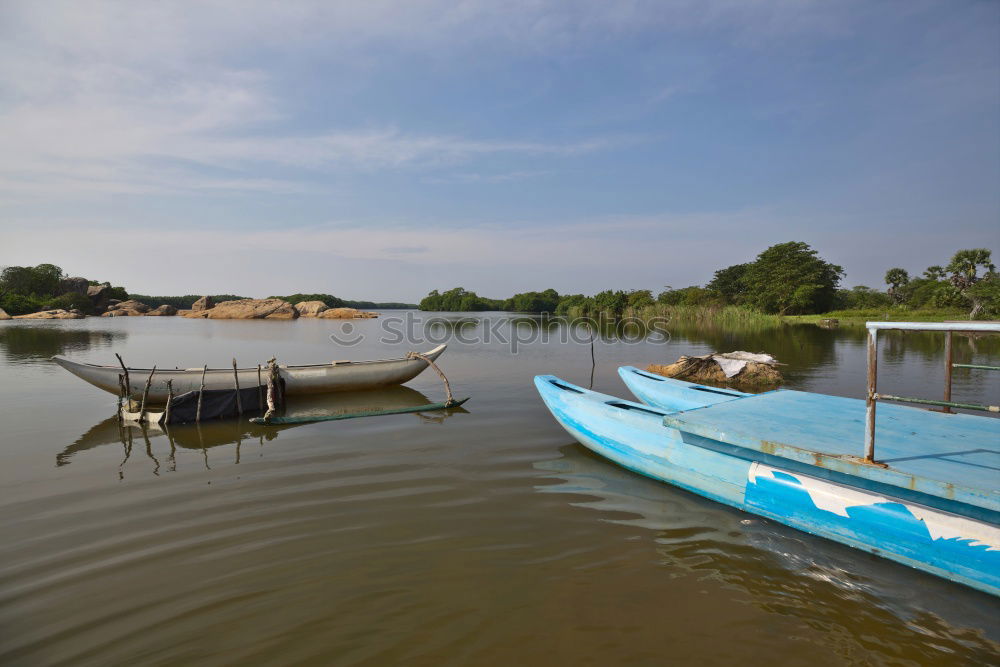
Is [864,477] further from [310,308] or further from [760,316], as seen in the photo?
[310,308]

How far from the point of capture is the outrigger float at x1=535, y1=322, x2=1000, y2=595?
12.1 ft

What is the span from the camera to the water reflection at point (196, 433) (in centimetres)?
798

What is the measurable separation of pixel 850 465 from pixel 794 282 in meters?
66.9

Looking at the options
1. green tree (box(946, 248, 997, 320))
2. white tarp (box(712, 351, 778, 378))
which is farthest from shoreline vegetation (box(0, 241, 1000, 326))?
white tarp (box(712, 351, 778, 378))

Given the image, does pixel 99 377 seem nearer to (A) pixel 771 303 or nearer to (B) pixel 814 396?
(B) pixel 814 396

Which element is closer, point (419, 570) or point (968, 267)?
point (419, 570)

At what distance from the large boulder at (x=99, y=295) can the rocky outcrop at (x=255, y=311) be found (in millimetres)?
17715

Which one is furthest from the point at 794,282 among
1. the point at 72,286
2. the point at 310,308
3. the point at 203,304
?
the point at 72,286

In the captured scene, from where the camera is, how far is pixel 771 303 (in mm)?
61406

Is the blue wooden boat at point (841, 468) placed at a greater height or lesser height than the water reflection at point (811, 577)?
greater

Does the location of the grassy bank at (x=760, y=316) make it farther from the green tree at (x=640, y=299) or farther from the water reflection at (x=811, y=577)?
the water reflection at (x=811, y=577)

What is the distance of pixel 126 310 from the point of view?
85500mm

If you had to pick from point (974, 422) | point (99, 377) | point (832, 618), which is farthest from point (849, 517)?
point (99, 377)

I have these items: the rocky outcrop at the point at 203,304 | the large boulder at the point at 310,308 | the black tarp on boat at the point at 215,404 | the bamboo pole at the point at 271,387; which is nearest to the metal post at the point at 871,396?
the bamboo pole at the point at 271,387
